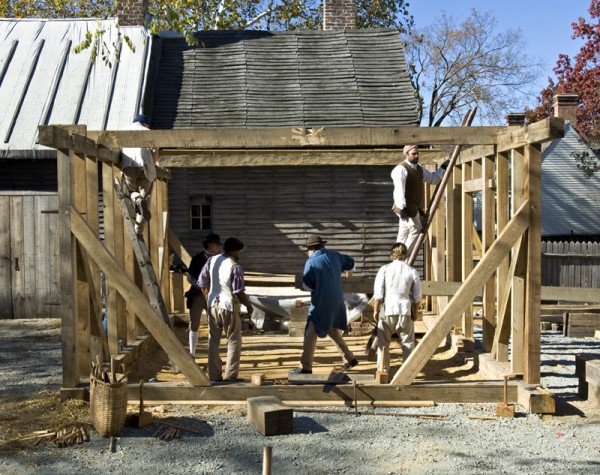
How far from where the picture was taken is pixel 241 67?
2009cm

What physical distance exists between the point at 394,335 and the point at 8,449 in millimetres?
4426

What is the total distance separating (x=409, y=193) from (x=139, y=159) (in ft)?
11.2

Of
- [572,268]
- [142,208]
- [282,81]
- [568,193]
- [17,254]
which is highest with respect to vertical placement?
[282,81]

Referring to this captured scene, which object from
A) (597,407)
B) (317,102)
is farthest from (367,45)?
(597,407)

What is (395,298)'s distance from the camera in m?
8.62

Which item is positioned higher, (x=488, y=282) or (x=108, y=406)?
(x=488, y=282)

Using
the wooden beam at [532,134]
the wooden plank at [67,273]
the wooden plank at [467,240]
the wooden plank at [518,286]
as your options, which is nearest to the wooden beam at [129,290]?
the wooden plank at [67,273]

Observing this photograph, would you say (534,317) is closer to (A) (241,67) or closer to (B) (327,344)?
(B) (327,344)

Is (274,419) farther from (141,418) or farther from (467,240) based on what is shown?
(467,240)

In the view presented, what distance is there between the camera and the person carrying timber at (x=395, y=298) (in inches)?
339

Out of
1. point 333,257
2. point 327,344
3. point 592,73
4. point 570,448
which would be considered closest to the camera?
point 570,448

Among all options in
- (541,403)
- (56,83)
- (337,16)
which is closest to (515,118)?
(337,16)

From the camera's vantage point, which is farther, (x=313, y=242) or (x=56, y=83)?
(x=56, y=83)

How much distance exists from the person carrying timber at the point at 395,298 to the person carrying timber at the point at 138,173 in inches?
122
